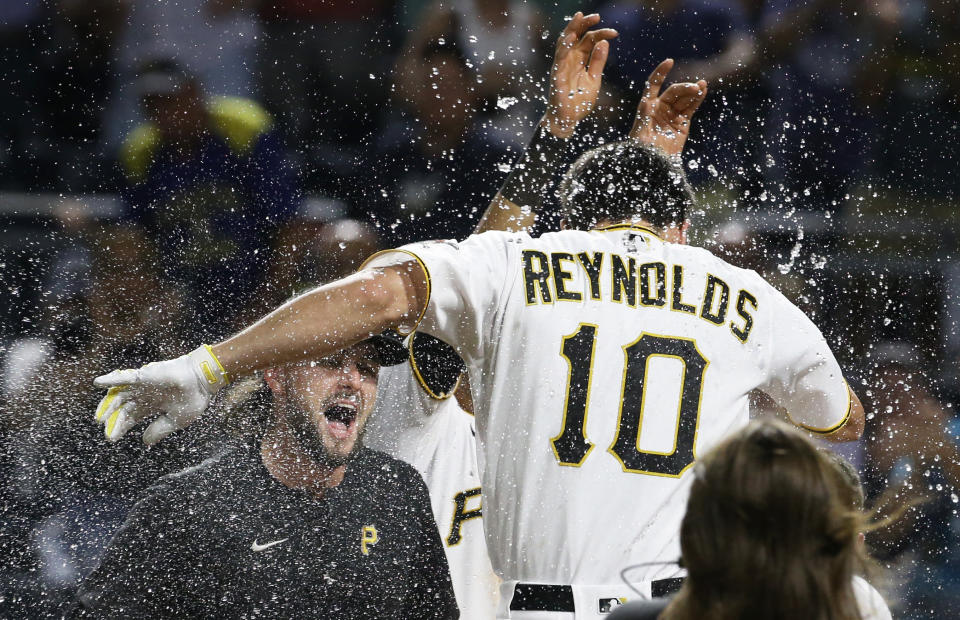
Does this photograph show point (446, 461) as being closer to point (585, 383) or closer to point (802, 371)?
point (585, 383)

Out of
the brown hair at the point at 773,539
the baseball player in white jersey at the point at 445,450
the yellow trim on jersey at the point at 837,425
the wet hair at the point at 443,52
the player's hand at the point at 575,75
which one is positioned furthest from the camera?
the wet hair at the point at 443,52

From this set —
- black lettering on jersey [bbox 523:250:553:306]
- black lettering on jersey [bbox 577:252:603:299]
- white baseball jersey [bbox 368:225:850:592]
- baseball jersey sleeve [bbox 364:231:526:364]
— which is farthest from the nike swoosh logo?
black lettering on jersey [bbox 577:252:603:299]

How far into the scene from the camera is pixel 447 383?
10.2ft

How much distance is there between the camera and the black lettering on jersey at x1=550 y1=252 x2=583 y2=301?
2320 millimetres

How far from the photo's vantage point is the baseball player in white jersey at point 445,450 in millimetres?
3076

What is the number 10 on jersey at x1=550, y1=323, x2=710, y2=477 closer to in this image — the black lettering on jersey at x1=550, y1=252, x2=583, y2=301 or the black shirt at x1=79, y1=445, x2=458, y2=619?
the black lettering on jersey at x1=550, y1=252, x2=583, y2=301

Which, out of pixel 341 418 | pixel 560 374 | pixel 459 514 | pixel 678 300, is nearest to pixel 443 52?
pixel 341 418

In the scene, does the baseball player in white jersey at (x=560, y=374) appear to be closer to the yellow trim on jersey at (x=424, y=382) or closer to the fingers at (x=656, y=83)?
the yellow trim on jersey at (x=424, y=382)

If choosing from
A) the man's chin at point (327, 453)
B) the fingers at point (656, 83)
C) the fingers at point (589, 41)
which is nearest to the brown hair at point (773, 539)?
the man's chin at point (327, 453)

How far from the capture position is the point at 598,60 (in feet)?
10.4

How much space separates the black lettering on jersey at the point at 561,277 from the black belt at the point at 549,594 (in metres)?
0.72

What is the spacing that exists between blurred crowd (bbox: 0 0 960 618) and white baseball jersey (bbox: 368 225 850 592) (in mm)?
1298

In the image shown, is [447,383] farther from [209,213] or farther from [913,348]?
[913,348]

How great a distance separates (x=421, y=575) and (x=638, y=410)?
45.8 inches
